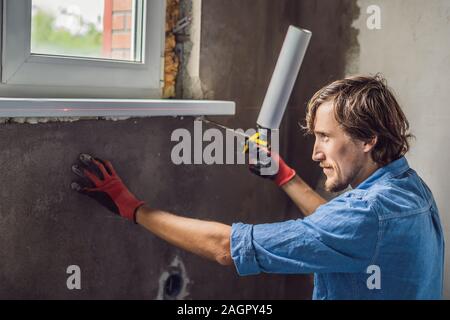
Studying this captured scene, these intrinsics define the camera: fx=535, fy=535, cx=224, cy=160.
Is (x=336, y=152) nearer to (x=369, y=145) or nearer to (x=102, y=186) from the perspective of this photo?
(x=369, y=145)

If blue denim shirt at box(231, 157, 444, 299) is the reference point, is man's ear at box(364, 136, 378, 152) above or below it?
above

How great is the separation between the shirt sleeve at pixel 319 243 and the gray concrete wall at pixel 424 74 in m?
0.65

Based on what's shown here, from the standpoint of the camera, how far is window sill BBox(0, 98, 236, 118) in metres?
1.33

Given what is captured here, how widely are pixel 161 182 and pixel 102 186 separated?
287 millimetres

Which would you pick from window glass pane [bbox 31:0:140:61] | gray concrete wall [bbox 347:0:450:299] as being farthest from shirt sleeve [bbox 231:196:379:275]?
window glass pane [bbox 31:0:140:61]

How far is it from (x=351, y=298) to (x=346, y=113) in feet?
1.56

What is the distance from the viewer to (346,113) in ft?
4.58

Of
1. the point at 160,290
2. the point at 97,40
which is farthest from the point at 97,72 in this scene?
the point at 160,290

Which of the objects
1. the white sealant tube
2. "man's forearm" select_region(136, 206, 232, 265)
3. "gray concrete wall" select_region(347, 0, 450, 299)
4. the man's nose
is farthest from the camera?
"gray concrete wall" select_region(347, 0, 450, 299)

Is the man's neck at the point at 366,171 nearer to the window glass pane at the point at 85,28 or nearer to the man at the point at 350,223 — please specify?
the man at the point at 350,223

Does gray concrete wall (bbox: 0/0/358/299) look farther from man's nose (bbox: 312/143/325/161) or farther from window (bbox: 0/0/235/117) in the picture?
man's nose (bbox: 312/143/325/161)

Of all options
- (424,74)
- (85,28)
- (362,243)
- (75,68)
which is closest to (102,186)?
(75,68)

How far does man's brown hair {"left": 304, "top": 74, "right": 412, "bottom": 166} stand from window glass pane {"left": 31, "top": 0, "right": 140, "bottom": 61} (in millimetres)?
733

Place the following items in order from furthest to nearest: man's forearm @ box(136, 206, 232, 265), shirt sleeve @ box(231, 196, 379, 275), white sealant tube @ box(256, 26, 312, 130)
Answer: white sealant tube @ box(256, 26, 312, 130) → man's forearm @ box(136, 206, 232, 265) → shirt sleeve @ box(231, 196, 379, 275)
